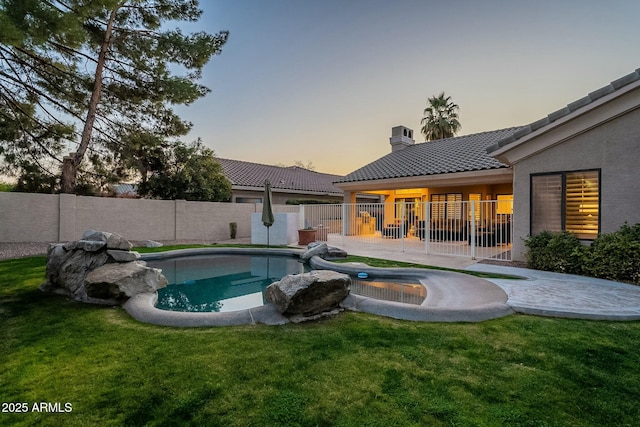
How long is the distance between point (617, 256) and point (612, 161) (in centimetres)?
268

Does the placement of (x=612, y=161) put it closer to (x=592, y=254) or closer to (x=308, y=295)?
(x=592, y=254)

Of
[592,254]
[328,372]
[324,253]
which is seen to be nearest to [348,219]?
[324,253]

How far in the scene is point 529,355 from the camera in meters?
3.79

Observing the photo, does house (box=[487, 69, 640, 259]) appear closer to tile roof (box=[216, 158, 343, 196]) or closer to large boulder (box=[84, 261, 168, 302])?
large boulder (box=[84, 261, 168, 302])

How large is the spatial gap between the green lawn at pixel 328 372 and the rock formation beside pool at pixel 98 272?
88 cm

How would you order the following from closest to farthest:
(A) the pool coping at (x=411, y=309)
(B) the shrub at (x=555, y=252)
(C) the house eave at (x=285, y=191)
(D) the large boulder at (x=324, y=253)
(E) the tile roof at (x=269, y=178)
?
(A) the pool coping at (x=411, y=309), (B) the shrub at (x=555, y=252), (D) the large boulder at (x=324, y=253), (C) the house eave at (x=285, y=191), (E) the tile roof at (x=269, y=178)

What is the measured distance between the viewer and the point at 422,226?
16359 millimetres

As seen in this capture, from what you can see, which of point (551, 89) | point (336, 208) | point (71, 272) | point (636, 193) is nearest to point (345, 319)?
point (71, 272)

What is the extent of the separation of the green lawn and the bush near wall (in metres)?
3.58

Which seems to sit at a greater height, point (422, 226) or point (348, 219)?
point (348, 219)

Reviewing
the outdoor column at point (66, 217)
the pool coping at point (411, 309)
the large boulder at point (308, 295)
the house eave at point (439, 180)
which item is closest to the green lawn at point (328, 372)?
the pool coping at point (411, 309)

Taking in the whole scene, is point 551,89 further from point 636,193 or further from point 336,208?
point 336,208

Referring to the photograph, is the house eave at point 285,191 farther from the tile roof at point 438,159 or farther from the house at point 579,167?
the house at point 579,167

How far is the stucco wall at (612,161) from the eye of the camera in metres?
8.12
